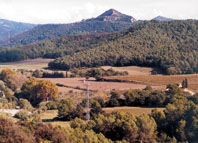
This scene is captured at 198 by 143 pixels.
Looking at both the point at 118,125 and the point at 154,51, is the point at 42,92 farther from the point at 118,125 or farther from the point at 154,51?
the point at 154,51

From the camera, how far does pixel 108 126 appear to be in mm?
19031

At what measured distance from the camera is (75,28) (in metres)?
169

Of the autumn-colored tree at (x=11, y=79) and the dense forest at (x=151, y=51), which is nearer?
the autumn-colored tree at (x=11, y=79)

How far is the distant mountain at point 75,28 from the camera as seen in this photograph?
6201 inches

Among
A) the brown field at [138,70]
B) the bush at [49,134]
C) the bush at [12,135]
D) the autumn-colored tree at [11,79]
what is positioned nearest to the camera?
the bush at [12,135]

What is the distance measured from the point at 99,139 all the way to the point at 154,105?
12.9m

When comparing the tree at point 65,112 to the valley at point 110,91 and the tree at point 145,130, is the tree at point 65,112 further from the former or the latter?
the tree at point 145,130

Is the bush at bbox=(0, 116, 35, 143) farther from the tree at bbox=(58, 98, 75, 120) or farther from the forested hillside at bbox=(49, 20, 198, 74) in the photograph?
the forested hillside at bbox=(49, 20, 198, 74)

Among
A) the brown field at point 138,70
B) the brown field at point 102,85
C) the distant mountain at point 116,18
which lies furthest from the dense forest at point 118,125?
the distant mountain at point 116,18

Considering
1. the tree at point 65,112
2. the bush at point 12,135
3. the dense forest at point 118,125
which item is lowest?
the tree at point 65,112

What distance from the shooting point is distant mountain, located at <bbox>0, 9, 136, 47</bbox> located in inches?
6201

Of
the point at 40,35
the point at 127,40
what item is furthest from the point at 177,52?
the point at 40,35

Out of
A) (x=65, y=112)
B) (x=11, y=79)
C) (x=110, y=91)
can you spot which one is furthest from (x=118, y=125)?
(x=11, y=79)

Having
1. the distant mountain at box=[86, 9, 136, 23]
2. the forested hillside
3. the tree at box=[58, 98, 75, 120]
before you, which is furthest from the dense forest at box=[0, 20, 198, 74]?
the distant mountain at box=[86, 9, 136, 23]
